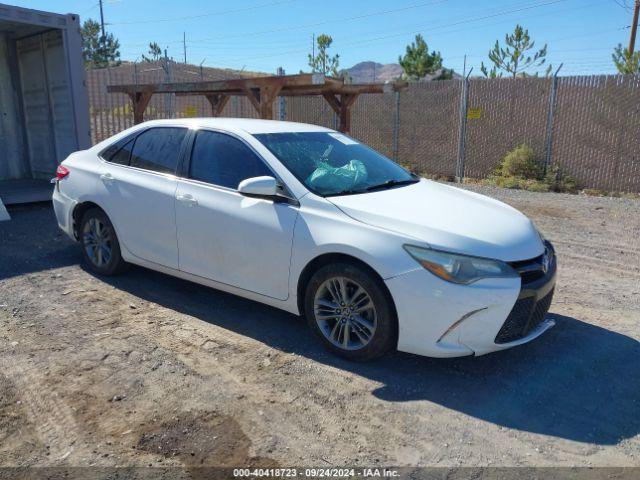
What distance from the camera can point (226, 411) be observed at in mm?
3303

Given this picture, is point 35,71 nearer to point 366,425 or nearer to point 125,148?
point 125,148

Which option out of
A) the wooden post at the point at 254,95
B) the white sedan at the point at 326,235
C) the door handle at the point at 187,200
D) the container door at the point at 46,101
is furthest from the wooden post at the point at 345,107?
the door handle at the point at 187,200

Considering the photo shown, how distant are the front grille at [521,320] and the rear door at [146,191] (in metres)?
2.76

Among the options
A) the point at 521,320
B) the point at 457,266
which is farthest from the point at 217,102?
the point at 521,320

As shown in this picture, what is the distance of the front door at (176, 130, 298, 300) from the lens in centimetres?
407

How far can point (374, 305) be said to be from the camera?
3.65 meters

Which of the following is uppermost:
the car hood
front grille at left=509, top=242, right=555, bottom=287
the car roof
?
the car roof

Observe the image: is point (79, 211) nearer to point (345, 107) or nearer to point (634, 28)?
point (345, 107)

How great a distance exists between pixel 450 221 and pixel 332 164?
1.24 m

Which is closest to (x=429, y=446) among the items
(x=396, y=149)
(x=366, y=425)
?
(x=366, y=425)

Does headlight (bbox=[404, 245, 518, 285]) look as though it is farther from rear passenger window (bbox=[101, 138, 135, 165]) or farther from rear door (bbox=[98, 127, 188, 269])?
rear passenger window (bbox=[101, 138, 135, 165])

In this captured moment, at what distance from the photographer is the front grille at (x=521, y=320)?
3553mm

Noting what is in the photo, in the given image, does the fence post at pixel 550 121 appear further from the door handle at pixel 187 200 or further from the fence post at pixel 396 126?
the door handle at pixel 187 200

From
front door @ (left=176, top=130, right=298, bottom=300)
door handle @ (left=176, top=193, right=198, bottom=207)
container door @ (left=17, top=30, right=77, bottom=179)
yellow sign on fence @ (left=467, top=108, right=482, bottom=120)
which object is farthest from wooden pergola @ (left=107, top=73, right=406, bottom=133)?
yellow sign on fence @ (left=467, top=108, right=482, bottom=120)
